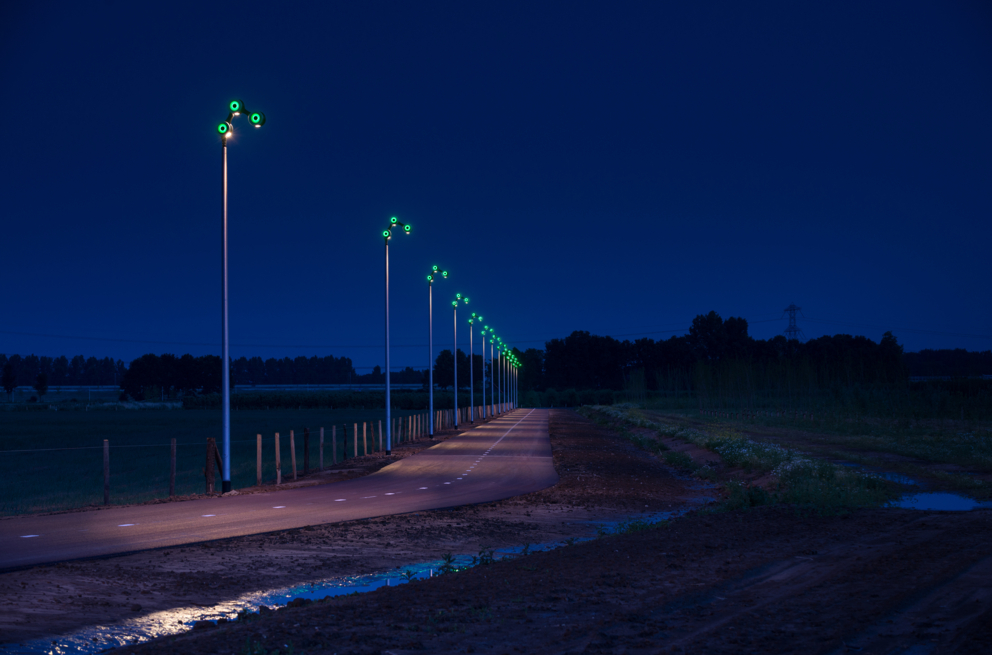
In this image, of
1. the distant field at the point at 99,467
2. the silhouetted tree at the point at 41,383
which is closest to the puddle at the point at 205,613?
the distant field at the point at 99,467

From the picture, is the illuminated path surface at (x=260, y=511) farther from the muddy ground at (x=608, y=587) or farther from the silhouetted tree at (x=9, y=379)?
the silhouetted tree at (x=9, y=379)

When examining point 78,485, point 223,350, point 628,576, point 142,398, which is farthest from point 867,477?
point 142,398

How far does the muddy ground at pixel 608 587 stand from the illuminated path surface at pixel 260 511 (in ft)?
3.31

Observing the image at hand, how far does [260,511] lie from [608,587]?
9.64 meters

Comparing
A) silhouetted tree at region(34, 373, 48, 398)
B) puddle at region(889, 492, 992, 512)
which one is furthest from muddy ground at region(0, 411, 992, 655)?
silhouetted tree at region(34, 373, 48, 398)

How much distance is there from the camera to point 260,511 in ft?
52.6

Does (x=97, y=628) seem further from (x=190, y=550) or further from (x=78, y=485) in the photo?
(x=78, y=485)

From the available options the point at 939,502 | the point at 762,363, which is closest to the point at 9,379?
the point at 762,363

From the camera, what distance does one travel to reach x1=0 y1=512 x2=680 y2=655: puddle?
7.09m

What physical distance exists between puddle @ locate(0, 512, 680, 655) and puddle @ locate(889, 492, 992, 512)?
373 inches

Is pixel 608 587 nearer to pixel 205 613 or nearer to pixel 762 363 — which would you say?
pixel 205 613

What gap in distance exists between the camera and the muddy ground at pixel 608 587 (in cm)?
670

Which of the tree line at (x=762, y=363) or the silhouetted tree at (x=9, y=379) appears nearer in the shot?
the tree line at (x=762, y=363)

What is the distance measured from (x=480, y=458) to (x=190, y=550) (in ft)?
62.5
